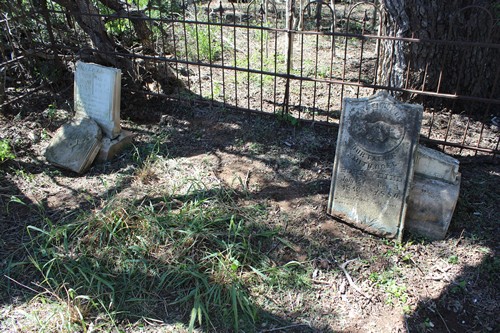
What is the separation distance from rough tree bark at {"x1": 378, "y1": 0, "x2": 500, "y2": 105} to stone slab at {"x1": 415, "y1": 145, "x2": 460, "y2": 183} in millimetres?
1193

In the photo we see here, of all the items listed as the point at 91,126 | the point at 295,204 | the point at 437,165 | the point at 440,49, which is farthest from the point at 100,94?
the point at 440,49

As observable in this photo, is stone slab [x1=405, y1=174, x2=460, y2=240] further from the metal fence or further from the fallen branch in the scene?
the metal fence

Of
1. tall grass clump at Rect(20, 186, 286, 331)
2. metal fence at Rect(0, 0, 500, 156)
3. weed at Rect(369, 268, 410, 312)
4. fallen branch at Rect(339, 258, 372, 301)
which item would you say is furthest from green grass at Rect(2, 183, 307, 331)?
metal fence at Rect(0, 0, 500, 156)

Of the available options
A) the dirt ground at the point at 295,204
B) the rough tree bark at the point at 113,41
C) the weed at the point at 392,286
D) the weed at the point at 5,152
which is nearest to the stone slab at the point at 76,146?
the dirt ground at the point at 295,204

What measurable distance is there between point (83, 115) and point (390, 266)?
3.45 meters

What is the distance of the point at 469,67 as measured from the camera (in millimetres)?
4684

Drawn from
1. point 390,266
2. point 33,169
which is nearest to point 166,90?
point 33,169

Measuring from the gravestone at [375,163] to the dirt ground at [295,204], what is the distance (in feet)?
0.56

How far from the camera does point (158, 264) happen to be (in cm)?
317

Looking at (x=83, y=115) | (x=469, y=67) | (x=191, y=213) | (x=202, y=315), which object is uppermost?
(x=469, y=67)

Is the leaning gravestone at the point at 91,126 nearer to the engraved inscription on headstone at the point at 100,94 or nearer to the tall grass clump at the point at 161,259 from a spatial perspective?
the engraved inscription on headstone at the point at 100,94

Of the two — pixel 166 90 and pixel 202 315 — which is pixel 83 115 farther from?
pixel 202 315

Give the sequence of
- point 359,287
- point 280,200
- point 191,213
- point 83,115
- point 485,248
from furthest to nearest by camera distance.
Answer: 1. point 83,115
2. point 280,200
3. point 191,213
4. point 485,248
5. point 359,287

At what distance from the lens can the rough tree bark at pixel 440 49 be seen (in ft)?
14.6
